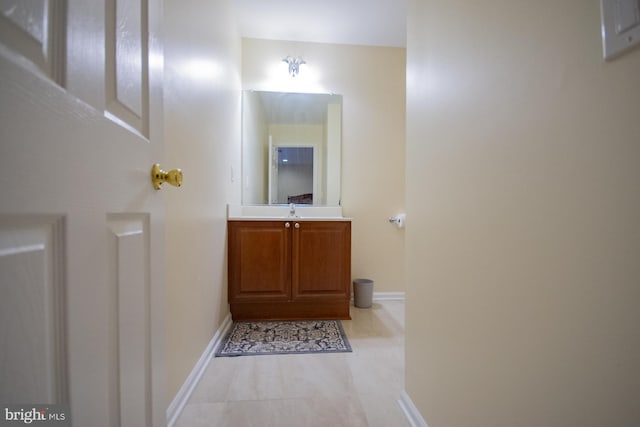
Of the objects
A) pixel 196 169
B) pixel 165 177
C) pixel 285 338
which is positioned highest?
pixel 196 169

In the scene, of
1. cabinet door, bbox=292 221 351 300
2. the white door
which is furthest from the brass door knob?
cabinet door, bbox=292 221 351 300

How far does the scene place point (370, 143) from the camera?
259cm

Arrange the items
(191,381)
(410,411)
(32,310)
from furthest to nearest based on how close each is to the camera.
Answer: (191,381) < (410,411) < (32,310)

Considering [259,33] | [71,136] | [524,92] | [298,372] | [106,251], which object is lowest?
[298,372]

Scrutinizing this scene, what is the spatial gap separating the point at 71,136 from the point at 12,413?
356 millimetres

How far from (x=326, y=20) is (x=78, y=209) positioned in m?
2.48

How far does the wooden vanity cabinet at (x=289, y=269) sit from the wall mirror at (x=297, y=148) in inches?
21.4

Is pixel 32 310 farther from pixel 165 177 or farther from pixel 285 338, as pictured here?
pixel 285 338

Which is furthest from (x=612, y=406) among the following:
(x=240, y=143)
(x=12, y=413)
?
(x=240, y=143)

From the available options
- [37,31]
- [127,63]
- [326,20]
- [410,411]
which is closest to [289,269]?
[410,411]

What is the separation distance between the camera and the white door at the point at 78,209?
1.00 feet

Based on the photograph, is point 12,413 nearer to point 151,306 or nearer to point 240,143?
point 151,306

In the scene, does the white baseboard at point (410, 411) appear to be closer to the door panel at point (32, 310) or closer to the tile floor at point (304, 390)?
the tile floor at point (304, 390)

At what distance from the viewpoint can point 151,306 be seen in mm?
642
